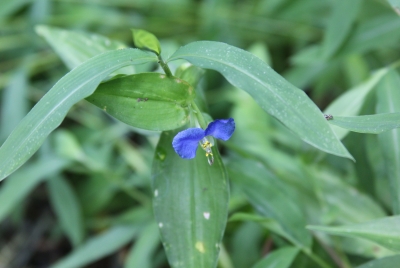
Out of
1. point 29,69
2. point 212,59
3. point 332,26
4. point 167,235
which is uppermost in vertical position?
point 212,59

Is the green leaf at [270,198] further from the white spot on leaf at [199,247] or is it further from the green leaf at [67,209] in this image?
the green leaf at [67,209]

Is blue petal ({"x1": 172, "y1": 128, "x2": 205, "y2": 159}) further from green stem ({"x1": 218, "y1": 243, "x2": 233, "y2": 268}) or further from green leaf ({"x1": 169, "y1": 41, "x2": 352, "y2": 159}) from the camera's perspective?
green stem ({"x1": 218, "y1": 243, "x2": 233, "y2": 268})

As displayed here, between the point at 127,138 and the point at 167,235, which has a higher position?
the point at 167,235

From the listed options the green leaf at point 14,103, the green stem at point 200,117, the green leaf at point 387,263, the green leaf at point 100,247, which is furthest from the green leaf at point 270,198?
the green leaf at point 14,103

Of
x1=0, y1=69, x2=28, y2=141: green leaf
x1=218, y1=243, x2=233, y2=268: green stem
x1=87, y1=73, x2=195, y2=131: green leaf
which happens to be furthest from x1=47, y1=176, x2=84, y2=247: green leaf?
x1=87, y1=73, x2=195, y2=131: green leaf

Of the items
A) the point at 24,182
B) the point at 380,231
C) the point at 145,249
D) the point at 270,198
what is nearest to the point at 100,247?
the point at 145,249

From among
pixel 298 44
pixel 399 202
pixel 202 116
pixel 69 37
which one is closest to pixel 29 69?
pixel 69 37

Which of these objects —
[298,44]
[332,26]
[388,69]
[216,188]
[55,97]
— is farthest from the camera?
[298,44]

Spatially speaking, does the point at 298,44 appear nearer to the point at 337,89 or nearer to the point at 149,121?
the point at 337,89
